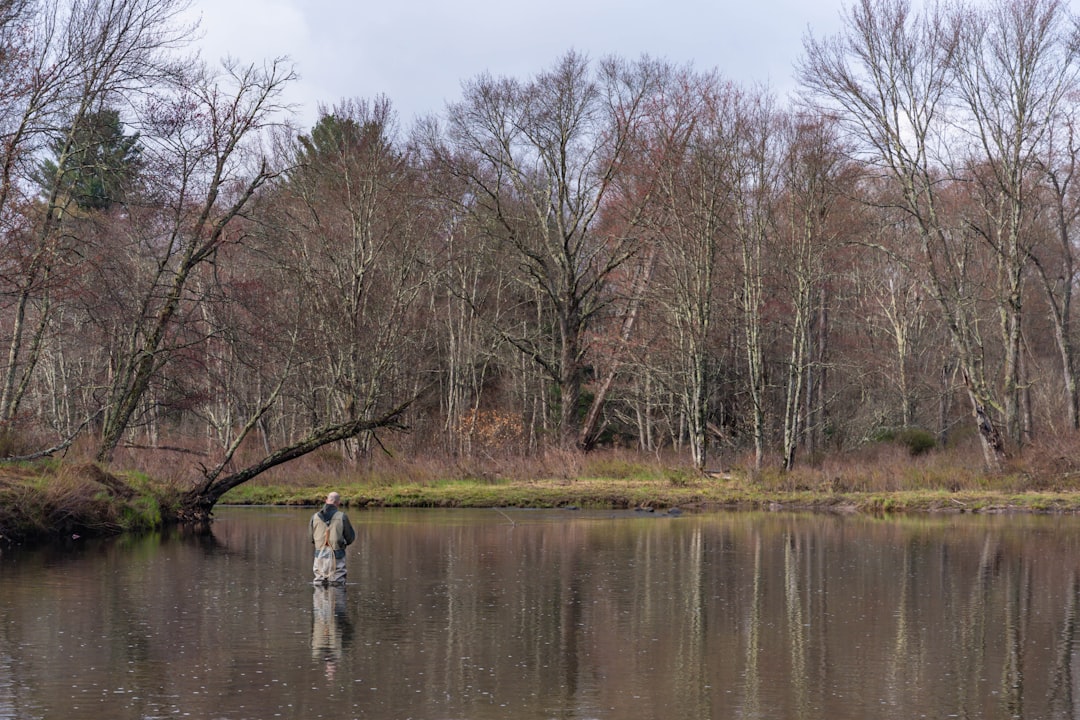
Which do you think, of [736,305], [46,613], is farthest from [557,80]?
[46,613]

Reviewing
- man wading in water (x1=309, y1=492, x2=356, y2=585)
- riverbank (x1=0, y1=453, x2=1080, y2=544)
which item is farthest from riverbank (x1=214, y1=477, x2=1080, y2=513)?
man wading in water (x1=309, y1=492, x2=356, y2=585)

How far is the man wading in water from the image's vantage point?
19.2m

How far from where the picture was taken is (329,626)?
15.3m

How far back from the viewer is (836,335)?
6109cm

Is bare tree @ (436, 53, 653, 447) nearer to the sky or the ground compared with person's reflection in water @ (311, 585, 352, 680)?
nearer to the sky

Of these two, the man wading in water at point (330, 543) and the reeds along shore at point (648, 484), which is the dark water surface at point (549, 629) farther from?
the reeds along shore at point (648, 484)

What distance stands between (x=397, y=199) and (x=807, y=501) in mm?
19727

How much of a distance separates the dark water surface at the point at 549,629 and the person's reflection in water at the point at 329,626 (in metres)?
0.06

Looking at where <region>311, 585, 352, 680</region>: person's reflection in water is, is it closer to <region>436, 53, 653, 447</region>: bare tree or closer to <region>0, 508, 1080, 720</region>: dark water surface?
<region>0, 508, 1080, 720</region>: dark water surface

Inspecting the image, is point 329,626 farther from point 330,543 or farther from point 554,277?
point 554,277

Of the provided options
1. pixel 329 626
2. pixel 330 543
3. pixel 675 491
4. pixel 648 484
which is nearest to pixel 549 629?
pixel 329 626

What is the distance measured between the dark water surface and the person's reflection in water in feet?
0.20

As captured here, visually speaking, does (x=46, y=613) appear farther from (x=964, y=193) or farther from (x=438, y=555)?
(x=964, y=193)

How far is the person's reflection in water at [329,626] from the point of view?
1320 cm
